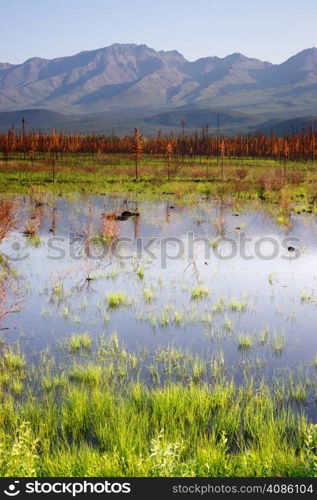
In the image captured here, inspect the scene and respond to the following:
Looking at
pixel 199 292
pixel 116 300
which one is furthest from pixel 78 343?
pixel 199 292

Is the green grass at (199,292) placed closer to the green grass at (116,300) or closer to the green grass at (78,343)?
the green grass at (116,300)

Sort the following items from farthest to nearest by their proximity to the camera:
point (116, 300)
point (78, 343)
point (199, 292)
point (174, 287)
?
1. point (174, 287)
2. point (199, 292)
3. point (116, 300)
4. point (78, 343)

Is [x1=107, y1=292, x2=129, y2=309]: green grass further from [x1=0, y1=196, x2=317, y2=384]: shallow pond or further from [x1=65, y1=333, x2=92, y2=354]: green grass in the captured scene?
[x1=65, y1=333, x2=92, y2=354]: green grass

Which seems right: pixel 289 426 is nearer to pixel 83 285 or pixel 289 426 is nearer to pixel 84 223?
pixel 83 285

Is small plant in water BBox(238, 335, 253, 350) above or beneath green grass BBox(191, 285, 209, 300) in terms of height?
beneath

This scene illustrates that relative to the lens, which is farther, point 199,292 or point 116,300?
point 199,292

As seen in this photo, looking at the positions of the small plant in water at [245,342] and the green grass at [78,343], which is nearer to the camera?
the green grass at [78,343]

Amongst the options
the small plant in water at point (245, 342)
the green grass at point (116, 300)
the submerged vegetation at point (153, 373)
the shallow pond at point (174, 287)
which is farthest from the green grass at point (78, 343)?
the small plant in water at point (245, 342)

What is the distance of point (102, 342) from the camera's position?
11.2 meters

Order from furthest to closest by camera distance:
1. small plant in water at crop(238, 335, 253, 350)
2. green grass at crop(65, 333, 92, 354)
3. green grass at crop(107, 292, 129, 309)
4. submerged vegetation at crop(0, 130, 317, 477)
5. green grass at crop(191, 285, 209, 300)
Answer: green grass at crop(191, 285, 209, 300) < green grass at crop(107, 292, 129, 309) < small plant in water at crop(238, 335, 253, 350) < green grass at crop(65, 333, 92, 354) < submerged vegetation at crop(0, 130, 317, 477)

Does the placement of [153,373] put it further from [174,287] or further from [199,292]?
[174,287]

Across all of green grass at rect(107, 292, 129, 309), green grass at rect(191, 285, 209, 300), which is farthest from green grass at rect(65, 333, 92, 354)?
green grass at rect(191, 285, 209, 300)
